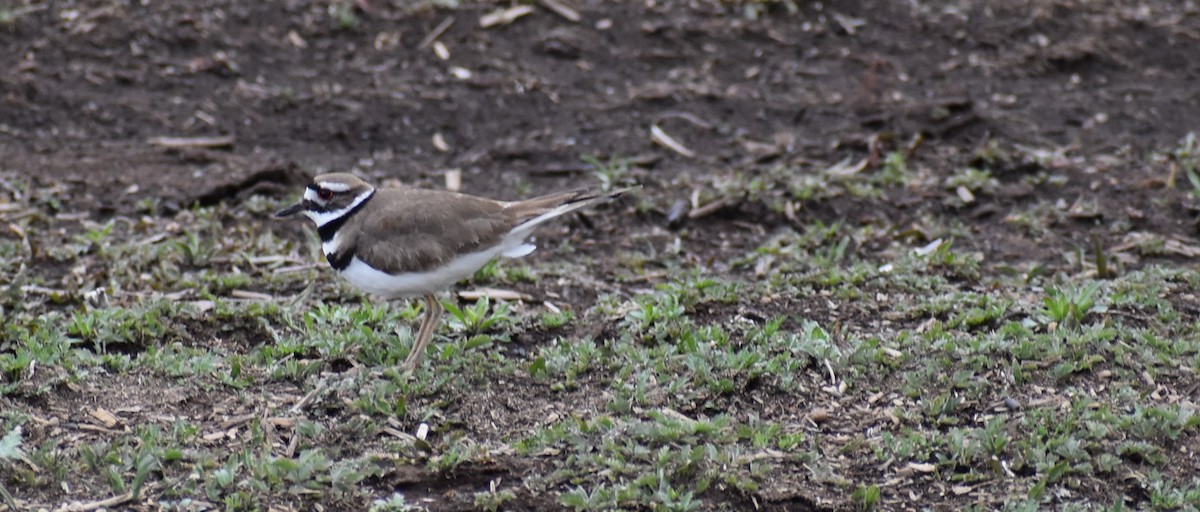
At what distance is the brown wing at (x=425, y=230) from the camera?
592 centimetres

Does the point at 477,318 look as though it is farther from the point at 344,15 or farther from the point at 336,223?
the point at 344,15

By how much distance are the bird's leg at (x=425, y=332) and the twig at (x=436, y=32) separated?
4.92 metres

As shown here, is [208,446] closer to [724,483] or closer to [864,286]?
[724,483]

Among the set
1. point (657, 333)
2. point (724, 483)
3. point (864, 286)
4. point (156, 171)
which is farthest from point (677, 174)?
point (724, 483)

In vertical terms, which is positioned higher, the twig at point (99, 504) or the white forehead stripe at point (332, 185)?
the white forehead stripe at point (332, 185)

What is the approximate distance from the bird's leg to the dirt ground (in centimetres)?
204

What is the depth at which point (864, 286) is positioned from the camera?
7023mm

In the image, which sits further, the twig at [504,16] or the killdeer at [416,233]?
the twig at [504,16]

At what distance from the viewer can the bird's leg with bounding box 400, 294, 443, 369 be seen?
5.98 m

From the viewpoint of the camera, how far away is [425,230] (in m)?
6.05

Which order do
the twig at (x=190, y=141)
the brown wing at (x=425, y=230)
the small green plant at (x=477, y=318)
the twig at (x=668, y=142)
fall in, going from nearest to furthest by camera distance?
the brown wing at (x=425, y=230)
the small green plant at (x=477, y=318)
the twig at (x=190, y=141)
the twig at (x=668, y=142)

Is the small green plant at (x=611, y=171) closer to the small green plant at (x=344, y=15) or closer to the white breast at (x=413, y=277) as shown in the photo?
the white breast at (x=413, y=277)

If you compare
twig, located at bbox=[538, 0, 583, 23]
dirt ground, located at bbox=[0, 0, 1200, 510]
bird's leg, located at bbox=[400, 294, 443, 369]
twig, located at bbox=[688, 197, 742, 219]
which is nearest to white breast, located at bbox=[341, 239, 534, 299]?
bird's leg, located at bbox=[400, 294, 443, 369]

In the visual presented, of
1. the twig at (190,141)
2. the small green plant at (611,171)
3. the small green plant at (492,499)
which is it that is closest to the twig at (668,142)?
the small green plant at (611,171)
